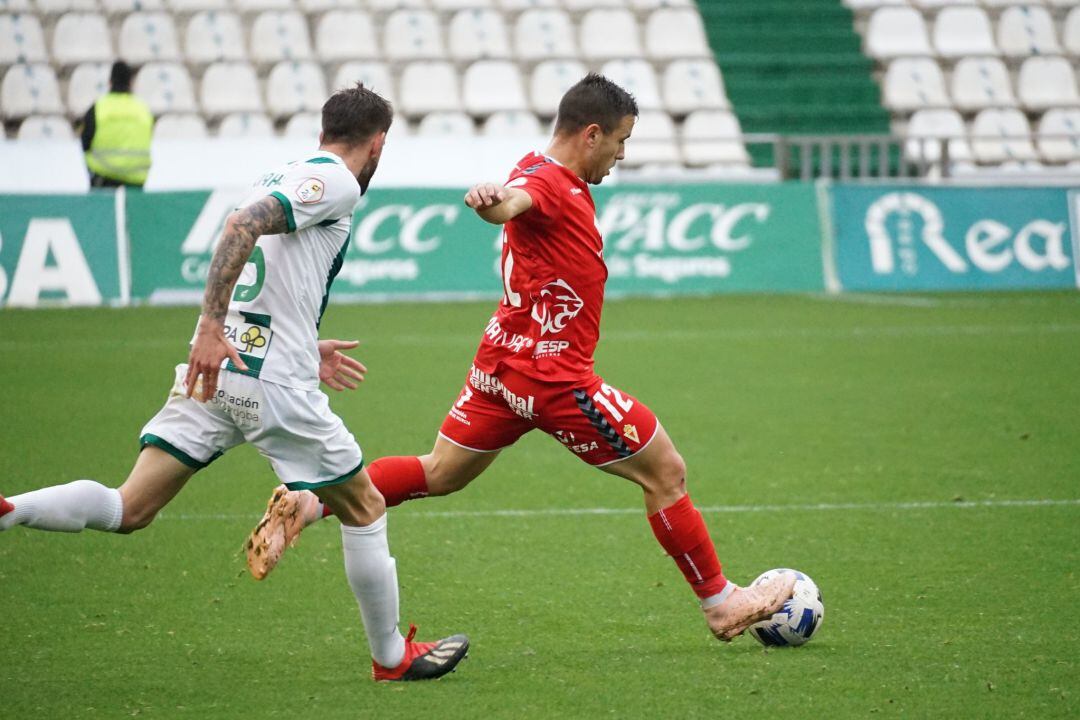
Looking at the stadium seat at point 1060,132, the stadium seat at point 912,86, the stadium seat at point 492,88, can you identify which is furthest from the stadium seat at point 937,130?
the stadium seat at point 492,88

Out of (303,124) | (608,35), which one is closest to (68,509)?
(303,124)

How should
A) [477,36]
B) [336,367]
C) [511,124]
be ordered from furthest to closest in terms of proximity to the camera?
[477,36] < [511,124] < [336,367]

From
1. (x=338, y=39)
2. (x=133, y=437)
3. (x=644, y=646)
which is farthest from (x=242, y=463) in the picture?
(x=338, y=39)

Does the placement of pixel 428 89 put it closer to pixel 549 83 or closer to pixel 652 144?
pixel 549 83

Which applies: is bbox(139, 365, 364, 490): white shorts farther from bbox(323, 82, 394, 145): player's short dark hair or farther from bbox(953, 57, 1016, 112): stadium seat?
bbox(953, 57, 1016, 112): stadium seat

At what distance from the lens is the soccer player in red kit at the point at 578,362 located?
4.84m

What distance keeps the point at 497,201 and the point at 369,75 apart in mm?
16804

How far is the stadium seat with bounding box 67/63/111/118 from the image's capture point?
1967 cm

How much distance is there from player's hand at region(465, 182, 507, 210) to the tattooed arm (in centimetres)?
57

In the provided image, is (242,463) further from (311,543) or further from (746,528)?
(746,528)

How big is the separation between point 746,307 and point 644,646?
11280 millimetres

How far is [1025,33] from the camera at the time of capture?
2395cm

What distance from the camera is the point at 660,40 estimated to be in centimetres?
2269

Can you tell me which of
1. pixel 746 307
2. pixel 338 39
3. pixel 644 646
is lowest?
pixel 746 307
